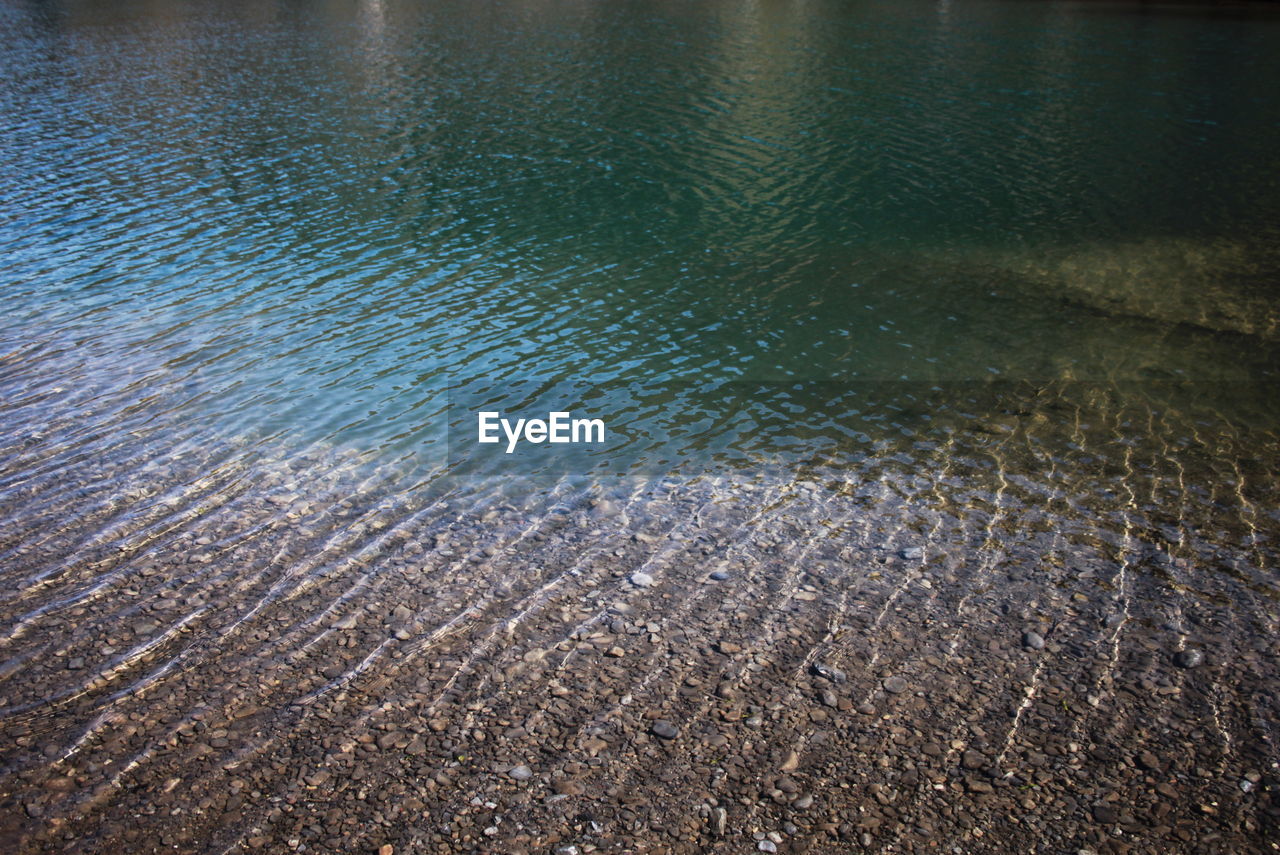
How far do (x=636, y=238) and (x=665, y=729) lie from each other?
57.5 feet

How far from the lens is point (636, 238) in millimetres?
24031

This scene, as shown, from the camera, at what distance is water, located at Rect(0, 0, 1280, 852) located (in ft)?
26.3

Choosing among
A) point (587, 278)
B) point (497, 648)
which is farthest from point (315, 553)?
point (587, 278)

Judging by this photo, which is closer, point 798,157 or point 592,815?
point 592,815

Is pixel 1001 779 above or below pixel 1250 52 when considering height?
below

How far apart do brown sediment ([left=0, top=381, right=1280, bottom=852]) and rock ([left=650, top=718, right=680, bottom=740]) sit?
0.04 meters

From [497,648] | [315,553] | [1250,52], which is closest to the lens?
[497,648]

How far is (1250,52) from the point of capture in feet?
170

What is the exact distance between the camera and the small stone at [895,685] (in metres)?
8.81

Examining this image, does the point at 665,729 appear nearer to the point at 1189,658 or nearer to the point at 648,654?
the point at 648,654

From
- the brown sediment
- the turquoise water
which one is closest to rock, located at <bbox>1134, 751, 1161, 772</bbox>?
the brown sediment

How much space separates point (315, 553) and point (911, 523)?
757 centimetres

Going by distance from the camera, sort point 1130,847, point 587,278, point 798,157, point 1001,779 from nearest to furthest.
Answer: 1. point 1130,847
2. point 1001,779
3. point 587,278
4. point 798,157

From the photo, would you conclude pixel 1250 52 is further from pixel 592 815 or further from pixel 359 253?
pixel 592 815
